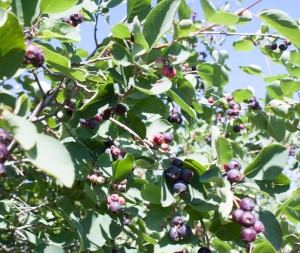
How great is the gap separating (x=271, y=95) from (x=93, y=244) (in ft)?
4.20

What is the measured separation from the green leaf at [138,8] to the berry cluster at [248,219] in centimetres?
96

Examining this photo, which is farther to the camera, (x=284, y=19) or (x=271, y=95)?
(x=271, y=95)

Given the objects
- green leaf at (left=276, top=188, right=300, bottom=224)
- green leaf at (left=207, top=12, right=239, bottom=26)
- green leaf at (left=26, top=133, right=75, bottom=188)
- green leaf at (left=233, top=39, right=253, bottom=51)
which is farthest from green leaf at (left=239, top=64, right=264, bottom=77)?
green leaf at (left=26, top=133, right=75, bottom=188)

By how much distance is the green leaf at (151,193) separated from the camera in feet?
5.14

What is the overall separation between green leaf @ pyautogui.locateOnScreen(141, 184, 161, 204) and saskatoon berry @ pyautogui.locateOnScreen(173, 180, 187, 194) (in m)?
0.13

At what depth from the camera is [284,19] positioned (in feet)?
4.98

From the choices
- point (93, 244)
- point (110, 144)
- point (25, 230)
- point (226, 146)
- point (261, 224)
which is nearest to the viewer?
point (261, 224)

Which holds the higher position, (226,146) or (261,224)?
(226,146)

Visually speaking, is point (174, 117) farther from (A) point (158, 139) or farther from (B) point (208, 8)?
(B) point (208, 8)

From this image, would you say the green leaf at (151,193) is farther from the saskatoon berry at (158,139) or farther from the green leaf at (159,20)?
the green leaf at (159,20)

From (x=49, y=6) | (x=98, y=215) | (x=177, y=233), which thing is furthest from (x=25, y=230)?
(x=49, y=6)

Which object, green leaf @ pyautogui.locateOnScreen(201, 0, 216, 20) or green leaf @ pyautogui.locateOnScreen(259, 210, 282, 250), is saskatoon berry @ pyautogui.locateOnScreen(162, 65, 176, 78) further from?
green leaf @ pyautogui.locateOnScreen(259, 210, 282, 250)

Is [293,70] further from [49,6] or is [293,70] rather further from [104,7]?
[49,6]

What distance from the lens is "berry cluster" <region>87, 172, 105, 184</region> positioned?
1.77m
